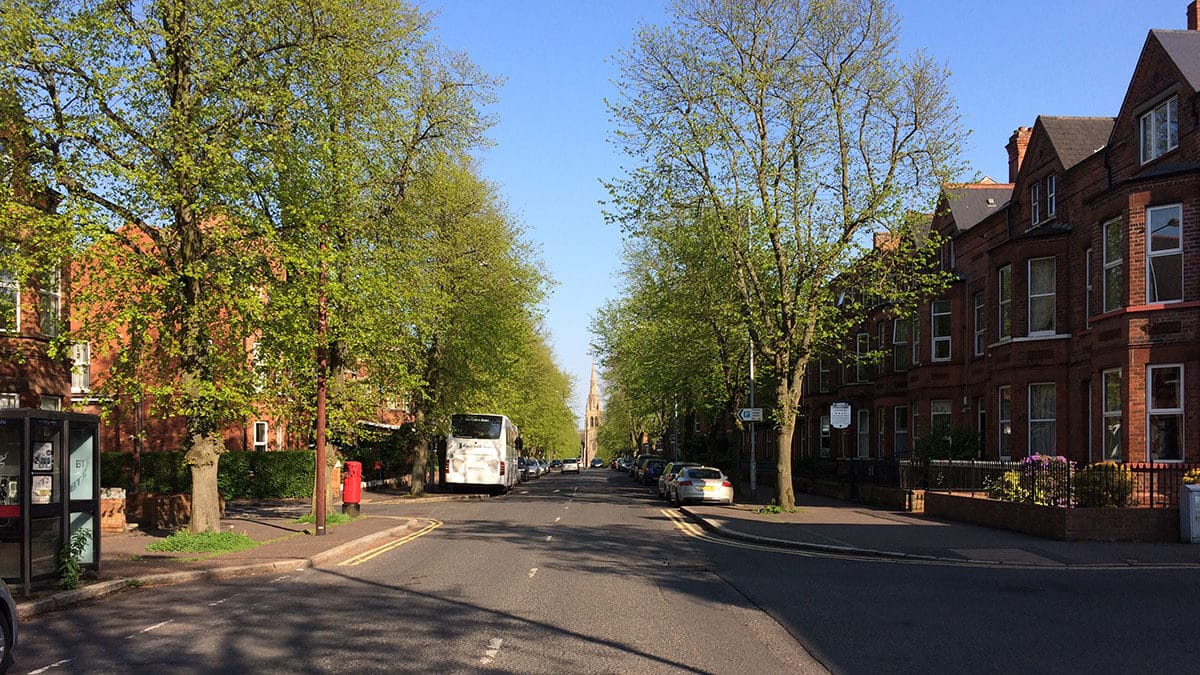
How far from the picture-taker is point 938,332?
35344 mm

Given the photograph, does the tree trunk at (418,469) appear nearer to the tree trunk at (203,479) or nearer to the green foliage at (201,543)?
the tree trunk at (203,479)

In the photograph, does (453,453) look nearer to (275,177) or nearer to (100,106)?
(275,177)

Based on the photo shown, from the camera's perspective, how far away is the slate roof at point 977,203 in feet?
116

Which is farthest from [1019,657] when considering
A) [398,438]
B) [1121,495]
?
[398,438]

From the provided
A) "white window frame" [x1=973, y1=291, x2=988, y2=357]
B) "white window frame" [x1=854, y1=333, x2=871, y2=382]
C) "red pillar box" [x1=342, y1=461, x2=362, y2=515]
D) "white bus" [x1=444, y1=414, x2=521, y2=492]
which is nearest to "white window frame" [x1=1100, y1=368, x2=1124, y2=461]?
"white window frame" [x1=973, y1=291, x2=988, y2=357]

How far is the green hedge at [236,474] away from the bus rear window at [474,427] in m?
6.80

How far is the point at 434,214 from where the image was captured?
1160 inches

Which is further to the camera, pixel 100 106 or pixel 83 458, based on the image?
pixel 100 106

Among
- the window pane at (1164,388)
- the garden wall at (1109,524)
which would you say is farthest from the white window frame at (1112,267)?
the garden wall at (1109,524)

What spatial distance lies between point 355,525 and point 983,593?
1543cm

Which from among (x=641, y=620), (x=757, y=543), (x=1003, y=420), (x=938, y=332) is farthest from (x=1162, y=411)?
(x=641, y=620)

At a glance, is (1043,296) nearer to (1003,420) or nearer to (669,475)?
(1003,420)

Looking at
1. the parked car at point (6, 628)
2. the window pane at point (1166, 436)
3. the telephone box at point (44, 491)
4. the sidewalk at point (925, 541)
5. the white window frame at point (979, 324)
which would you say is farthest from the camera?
the white window frame at point (979, 324)

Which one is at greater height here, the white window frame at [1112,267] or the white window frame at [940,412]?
the white window frame at [1112,267]
